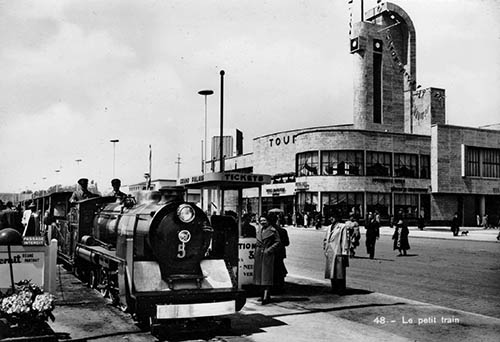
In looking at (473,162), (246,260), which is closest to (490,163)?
(473,162)

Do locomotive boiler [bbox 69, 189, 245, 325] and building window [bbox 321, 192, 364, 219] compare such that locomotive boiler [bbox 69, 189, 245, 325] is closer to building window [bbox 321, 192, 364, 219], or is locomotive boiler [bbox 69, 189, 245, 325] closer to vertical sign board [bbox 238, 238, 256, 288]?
vertical sign board [bbox 238, 238, 256, 288]

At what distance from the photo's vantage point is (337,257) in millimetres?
11852

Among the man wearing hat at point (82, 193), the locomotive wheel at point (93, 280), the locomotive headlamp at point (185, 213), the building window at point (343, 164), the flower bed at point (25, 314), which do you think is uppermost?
the building window at point (343, 164)

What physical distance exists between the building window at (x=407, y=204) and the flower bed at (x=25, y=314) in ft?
160

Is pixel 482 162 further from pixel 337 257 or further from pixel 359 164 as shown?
pixel 337 257

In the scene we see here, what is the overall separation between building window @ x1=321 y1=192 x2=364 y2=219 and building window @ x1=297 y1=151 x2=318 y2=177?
2645 millimetres

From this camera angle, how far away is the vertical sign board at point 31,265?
7.41m

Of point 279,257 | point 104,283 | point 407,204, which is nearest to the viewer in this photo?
point 104,283

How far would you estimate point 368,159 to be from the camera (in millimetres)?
51219

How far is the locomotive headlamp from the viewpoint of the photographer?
805cm

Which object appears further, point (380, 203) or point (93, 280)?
point (380, 203)

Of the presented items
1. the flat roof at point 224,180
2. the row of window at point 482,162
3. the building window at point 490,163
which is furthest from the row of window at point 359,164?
the flat roof at point 224,180

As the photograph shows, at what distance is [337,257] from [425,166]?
45879 mm

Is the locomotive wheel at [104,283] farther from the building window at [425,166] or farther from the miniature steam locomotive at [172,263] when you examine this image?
the building window at [425,166]
